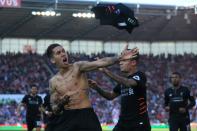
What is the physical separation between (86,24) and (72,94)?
40537 millimetres

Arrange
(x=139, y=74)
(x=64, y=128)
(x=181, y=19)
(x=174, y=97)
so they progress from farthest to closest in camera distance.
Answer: (x=181, y=19) → (x=174, y=97) → (x=139, y=74) → (x=64, y=128)

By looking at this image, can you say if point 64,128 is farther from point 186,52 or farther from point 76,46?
point 186,52

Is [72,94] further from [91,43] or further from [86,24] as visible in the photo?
[91,43]

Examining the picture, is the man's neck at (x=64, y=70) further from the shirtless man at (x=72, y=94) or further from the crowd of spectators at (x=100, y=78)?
the crowd of spectators at (x=100, y=78)

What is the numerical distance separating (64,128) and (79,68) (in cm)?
89

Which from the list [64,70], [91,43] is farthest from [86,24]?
[64,70]

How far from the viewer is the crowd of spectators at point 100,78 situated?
40375 mm

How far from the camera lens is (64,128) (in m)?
7.82

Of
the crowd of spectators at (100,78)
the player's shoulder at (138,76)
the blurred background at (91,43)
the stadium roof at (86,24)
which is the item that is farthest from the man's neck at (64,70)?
the stadium roof at (86,24)

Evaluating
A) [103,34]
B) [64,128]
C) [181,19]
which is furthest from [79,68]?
Result: [103,34]

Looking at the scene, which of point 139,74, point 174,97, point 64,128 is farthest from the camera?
point 174,97

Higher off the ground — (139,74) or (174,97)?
(139,74)

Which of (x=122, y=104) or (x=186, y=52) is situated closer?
(x=122, y=104)

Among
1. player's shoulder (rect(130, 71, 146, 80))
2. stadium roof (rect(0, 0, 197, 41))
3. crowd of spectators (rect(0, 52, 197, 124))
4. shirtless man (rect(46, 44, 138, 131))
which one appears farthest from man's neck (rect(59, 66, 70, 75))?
stadium roof (rect(0, 0, 197, 41))
